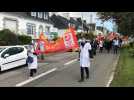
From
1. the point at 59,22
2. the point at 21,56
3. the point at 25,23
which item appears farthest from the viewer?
the point at 59,22

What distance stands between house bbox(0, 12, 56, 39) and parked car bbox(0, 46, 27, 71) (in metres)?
15.0

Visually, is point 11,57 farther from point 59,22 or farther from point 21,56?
point 59,22

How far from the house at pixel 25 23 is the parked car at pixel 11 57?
15002 mm

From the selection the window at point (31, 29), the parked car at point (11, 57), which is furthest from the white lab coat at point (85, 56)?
the window at point (31, 29)

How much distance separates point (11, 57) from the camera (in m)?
20.8

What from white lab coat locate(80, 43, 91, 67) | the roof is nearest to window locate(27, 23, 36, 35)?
the roof

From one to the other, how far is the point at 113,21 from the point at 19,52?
28181 mm

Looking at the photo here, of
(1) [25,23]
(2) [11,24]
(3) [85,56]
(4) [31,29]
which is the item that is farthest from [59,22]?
(3) [85,56]

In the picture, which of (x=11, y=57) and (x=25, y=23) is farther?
(x=25, y=23)

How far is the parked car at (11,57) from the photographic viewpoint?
19922mm

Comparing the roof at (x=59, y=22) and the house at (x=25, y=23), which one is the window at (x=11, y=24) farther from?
the roof at (x=59, y=22)

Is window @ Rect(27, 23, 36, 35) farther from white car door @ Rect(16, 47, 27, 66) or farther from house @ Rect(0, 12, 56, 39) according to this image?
white car door @ Rect(16, 47, 27, 66)

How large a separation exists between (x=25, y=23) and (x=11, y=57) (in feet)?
83.0
